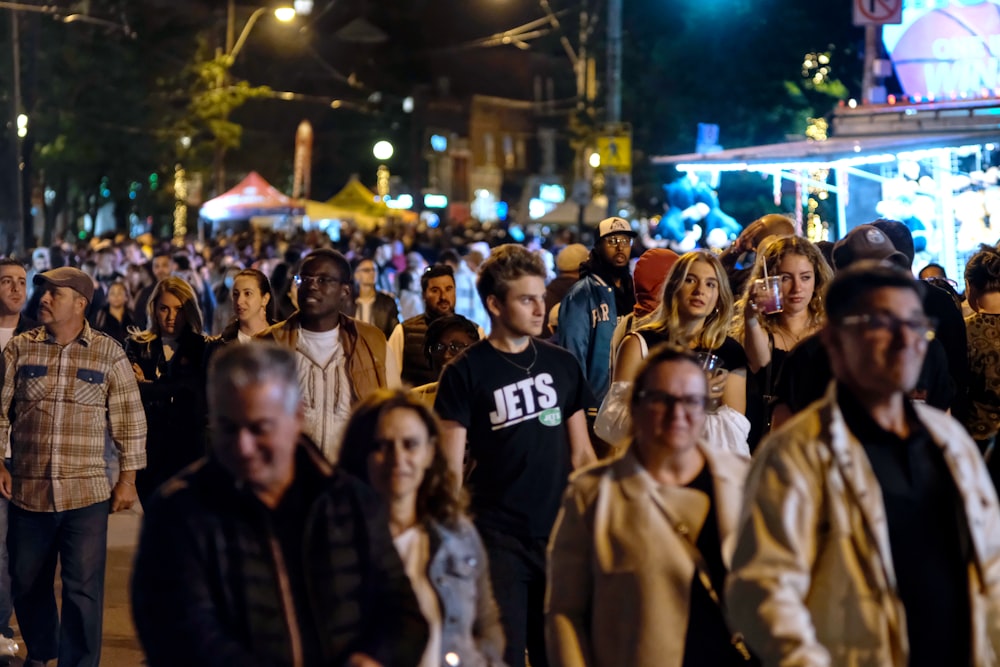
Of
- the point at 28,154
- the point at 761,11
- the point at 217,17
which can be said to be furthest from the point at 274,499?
the point at 217,17

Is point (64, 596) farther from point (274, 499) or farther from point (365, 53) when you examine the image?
point (365, 53)

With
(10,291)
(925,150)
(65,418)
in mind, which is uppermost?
(925,150)

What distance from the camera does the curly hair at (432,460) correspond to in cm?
436

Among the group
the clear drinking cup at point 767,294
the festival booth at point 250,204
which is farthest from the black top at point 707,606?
the festival booth at point 250,204

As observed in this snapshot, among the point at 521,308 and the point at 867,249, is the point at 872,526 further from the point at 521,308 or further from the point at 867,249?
the point at 867,249

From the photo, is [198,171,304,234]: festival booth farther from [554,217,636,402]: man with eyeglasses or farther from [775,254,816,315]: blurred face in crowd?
[775,254,816,315]: blurred face in crowd

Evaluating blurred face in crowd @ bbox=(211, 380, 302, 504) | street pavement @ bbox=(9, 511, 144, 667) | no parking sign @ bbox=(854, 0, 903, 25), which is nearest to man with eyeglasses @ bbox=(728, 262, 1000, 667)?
blurred face in crowd @ bbox=(211, 380, 302, 504)

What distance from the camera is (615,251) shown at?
9758 mm

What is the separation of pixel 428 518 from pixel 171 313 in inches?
205

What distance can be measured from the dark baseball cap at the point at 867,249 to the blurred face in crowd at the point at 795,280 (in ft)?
1.26

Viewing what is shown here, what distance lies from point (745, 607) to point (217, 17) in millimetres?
56283

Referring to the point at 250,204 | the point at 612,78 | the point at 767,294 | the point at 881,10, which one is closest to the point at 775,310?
the point at 767,294

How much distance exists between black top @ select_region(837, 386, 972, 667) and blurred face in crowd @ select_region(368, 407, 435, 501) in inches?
45.7

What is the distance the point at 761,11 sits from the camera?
35531 millimetres
